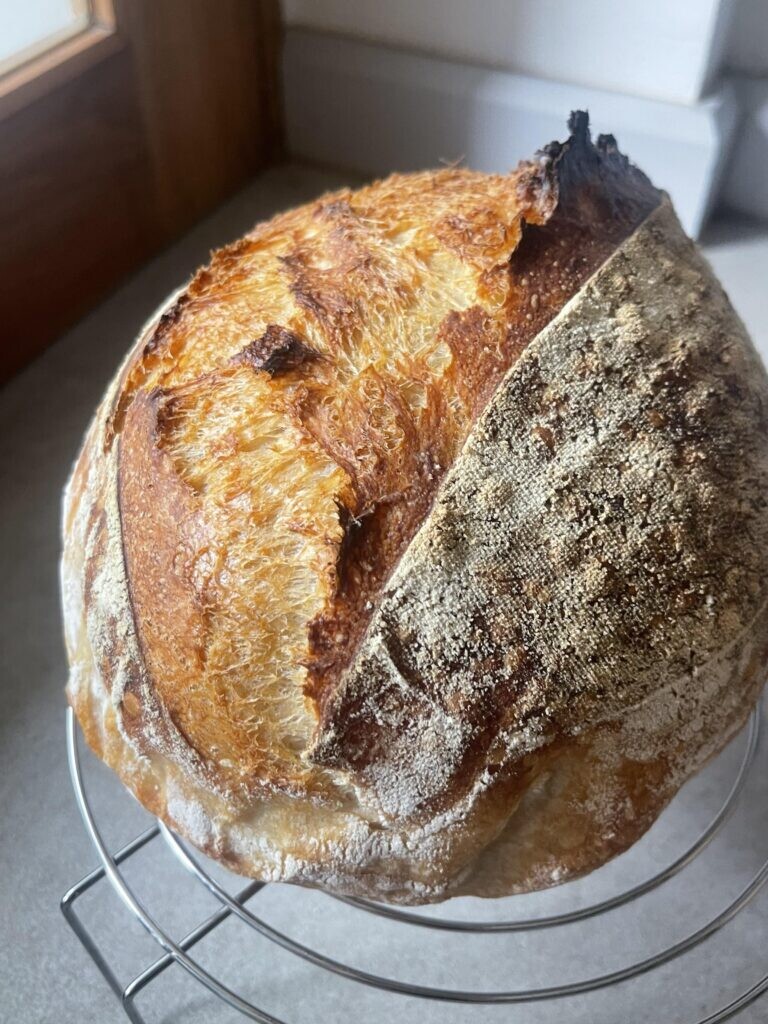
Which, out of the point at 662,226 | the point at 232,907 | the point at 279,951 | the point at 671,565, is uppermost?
the point at 662,226

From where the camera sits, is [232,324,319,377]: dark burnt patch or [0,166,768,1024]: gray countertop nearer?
[232,324,319,377]: dark burnt patch

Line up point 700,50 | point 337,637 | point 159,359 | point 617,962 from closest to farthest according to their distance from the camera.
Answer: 1. point 337,637
2. point 159,359
3. point 617,962
4. point 700,50

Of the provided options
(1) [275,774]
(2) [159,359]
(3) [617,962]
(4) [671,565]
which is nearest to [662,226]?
(4) [671,565]

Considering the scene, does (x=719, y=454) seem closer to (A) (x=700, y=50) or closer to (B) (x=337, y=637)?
(B) (x=337, y=637)

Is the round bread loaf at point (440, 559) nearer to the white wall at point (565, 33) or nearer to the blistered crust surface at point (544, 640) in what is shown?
the blistered crust surface at point (544, 640)

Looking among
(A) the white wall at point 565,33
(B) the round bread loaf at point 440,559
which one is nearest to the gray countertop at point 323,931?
(B) the round bread loaf at point 440,559

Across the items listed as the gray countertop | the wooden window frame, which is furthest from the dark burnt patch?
the wooden window frame

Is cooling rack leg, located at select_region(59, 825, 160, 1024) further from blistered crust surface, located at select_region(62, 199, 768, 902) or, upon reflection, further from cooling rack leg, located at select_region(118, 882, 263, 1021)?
blistered crust surface, located at select_region(62, 199, 768, 902)
